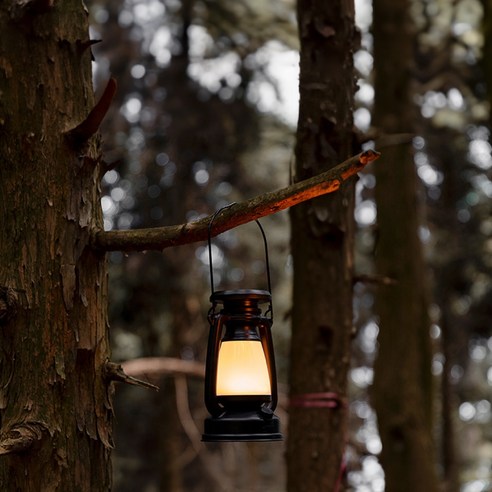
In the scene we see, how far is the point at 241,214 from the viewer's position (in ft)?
8.83

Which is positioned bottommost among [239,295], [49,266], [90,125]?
[239,295]

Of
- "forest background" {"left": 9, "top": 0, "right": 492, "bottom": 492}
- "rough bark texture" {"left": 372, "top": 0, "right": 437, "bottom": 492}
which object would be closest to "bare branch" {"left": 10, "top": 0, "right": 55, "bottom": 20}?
"rough bark texture" {"left": 372, "top": 0, "right": 437, "bottom": 492}

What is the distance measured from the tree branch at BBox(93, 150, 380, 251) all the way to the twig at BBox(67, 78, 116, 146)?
333 mm

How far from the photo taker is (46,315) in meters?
2.93

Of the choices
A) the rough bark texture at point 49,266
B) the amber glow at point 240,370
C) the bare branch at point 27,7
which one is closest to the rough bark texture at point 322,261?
the rough bark texture at point 49,266

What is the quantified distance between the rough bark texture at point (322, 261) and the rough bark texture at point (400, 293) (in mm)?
2673

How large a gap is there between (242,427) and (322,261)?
2.16 metres

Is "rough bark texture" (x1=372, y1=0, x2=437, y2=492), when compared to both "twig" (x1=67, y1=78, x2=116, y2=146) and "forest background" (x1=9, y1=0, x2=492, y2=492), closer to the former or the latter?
"forest background" (x1=9, y1=0, x2=492, y2=492)

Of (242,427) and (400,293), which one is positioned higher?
(400,293)

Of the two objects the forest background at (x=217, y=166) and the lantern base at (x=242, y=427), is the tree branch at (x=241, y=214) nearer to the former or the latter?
the lantern base at (x=242, y=427)

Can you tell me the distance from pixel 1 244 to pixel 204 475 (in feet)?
38.6

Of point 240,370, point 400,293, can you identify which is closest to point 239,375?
point 240,370

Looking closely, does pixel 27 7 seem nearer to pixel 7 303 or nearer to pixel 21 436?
pixel 7 303

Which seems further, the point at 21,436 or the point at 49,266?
the point at 49,266
